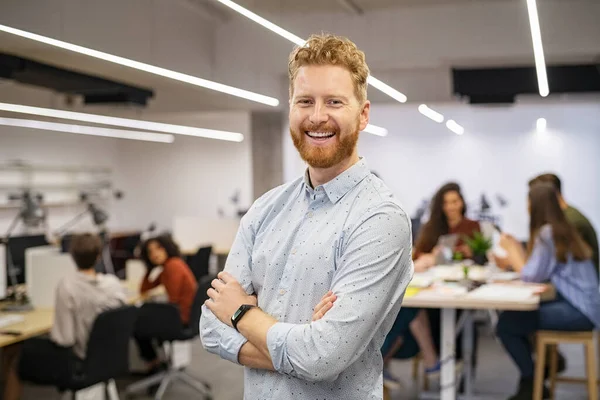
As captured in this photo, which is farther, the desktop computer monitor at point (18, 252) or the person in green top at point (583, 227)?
the desktop computer monitor at point (18, 252)

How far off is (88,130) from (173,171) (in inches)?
80.3

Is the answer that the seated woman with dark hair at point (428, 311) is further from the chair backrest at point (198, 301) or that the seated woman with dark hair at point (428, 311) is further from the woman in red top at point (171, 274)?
the woman in red top at point (171, 274)

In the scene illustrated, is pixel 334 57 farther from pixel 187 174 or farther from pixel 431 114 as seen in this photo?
pixel 187 174

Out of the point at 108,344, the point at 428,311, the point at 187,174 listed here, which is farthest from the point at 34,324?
the point at 187,174

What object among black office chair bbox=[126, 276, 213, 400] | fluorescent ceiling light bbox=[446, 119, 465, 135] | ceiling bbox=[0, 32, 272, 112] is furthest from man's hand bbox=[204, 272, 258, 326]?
fluorescent ceiling light bbox=[446, 119, 465, 135]

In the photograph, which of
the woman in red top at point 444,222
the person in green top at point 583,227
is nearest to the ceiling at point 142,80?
the woman in red top at point 444,222

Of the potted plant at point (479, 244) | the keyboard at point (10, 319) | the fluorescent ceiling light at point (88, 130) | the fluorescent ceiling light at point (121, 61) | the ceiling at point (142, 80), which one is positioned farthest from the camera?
the fluorescent ceiling light at point (88, 130)

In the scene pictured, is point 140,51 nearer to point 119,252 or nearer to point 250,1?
point 250,1

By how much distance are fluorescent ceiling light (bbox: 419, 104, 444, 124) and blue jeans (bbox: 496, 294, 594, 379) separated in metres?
5.55

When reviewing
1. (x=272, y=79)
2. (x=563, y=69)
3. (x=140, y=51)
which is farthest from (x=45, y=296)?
(x=563, y=69)

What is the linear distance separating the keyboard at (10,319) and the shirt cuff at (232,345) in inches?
129

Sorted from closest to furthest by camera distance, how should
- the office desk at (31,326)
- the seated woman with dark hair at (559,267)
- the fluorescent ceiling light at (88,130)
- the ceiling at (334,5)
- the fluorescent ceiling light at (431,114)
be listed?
the office desk at (31,326) → the seated woman with dark hair at (559,267) → the ceiling at (334,5) → the fluorescent ceiling light at (431,114) → the fluorescent ceiling light at (88,130)

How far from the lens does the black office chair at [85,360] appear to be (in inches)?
166

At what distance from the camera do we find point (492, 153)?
11203mm
